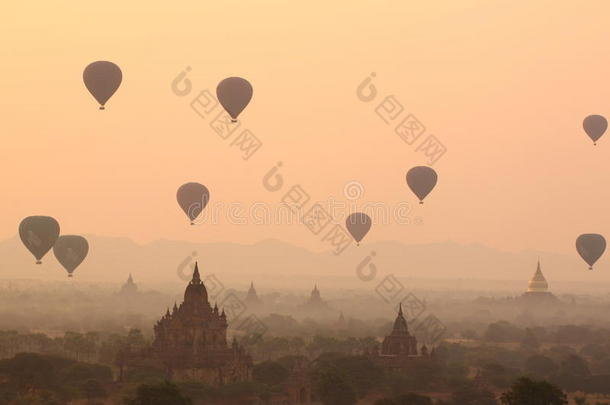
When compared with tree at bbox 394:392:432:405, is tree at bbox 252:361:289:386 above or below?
above

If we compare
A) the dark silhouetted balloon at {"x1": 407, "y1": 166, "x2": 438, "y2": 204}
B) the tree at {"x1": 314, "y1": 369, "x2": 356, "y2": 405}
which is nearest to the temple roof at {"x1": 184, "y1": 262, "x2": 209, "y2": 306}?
the tree at {"x1": 314, "y1": 369, "x2": 356, "y2": 405}

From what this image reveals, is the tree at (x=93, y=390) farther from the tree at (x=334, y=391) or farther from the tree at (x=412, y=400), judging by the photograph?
the tree at (x=412, y=400)

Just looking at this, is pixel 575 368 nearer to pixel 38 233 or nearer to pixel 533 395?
pixel 533 395

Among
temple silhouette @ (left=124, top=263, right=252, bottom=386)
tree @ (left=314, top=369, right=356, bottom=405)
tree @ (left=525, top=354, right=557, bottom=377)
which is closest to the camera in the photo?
tree @ (left=314, top=369, right=356, bottom=405)

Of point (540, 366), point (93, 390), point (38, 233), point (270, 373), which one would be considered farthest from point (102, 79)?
point (540, 366)

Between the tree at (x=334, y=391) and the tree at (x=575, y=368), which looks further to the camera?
the tree at (x=575, y=368)

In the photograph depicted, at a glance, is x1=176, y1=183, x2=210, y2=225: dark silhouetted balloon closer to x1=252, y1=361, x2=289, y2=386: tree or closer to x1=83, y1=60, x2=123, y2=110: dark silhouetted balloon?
x1=83, y1=60, x2=123, y2=110: dark silhouetted balloon

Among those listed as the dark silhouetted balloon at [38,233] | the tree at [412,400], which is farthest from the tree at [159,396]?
the dark silhouetted balloon at [38,233]
